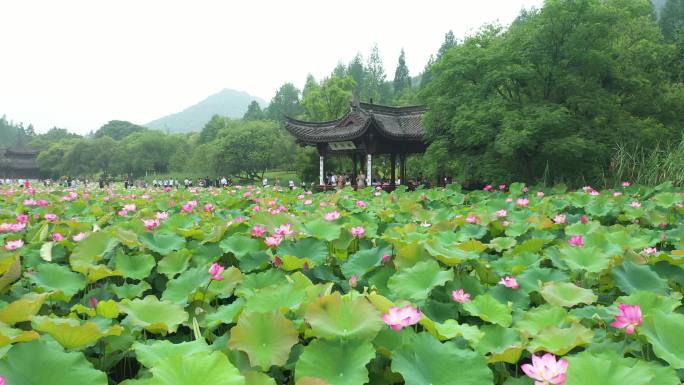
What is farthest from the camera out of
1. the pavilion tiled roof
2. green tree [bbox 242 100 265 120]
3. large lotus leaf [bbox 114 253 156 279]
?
green tree [bbox 242 100 265 120]

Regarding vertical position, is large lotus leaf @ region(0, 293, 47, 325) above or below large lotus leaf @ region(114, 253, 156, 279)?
above

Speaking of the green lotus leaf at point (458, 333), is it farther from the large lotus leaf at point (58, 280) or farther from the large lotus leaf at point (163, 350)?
the large lotus leaf at point (58, 280)

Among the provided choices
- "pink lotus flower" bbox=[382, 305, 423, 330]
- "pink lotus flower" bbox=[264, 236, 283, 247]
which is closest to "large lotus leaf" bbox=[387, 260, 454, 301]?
"pink lotus flower" bbox=[382, 305, 423, 330]

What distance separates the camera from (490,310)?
1368mm

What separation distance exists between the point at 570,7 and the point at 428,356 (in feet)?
34.3

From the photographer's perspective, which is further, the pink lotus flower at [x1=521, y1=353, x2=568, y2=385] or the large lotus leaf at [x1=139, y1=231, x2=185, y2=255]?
the large lotus leaf at [x1=139, y1=231, x2=185, y2=255]

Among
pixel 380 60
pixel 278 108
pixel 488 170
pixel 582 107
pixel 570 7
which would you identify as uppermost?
→ pixel 380 60

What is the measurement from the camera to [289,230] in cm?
236

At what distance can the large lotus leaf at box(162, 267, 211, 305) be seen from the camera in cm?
158

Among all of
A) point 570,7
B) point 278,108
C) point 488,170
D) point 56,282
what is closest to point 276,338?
point 56,282

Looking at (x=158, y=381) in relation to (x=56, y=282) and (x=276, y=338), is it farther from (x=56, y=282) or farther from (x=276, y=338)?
(x=56, y=282)

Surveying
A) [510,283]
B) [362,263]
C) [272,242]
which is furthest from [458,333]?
[272,242]

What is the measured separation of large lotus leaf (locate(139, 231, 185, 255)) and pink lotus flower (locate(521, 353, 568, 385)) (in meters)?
1.76

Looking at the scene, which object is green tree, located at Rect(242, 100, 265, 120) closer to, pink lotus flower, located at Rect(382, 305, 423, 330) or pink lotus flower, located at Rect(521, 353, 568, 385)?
pink lotus flower, located at Rect(382, 305, 423, 330)
